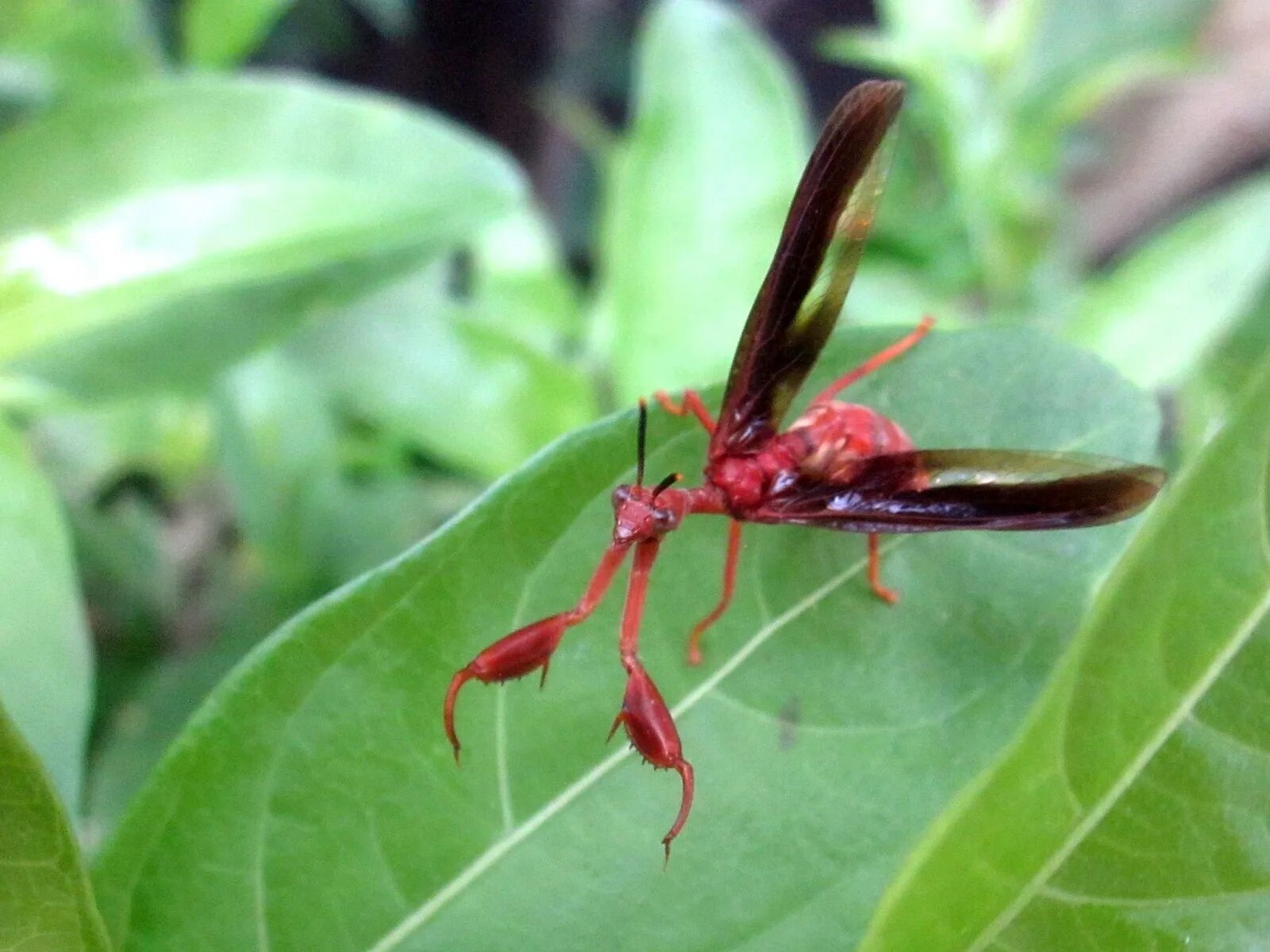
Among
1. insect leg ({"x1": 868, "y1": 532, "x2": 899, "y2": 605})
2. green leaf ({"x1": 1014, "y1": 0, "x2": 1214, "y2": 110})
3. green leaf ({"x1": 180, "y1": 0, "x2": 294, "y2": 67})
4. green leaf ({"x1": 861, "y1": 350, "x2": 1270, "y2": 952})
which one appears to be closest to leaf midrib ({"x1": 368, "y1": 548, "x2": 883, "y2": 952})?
insect leg ({"x1": 868, "y1": 532, "x2": 899, "y2": 605})

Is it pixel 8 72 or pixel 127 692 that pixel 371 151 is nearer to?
pixel 8 72

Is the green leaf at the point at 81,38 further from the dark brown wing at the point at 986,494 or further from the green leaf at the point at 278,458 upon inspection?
the dark brown wing at the point at 986,494

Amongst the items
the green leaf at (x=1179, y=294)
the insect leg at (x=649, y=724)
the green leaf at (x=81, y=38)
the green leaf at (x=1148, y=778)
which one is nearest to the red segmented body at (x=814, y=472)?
the insect leg at (x=649, y=724)

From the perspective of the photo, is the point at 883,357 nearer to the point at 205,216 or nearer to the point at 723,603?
the point at 723,603

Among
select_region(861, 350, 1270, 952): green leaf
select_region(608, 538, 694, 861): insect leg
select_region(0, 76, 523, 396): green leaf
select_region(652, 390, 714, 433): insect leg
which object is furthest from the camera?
select_region(0, 76, 523, 396): green leaf

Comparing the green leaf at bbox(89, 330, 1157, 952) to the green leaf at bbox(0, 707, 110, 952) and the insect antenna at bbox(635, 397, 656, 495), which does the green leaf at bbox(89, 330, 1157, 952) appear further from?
the green leaf at bbox(0, 707, 110, 952)

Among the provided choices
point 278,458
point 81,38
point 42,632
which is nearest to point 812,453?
point 42,632

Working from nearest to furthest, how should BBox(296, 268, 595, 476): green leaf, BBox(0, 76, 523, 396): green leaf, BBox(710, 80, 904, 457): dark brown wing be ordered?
BBox(710, 80, 904, 457): dark brown wing
BBox(0, 76, 523, 396): green leaf
BBox(296, 268, 595, 476): green leaf
